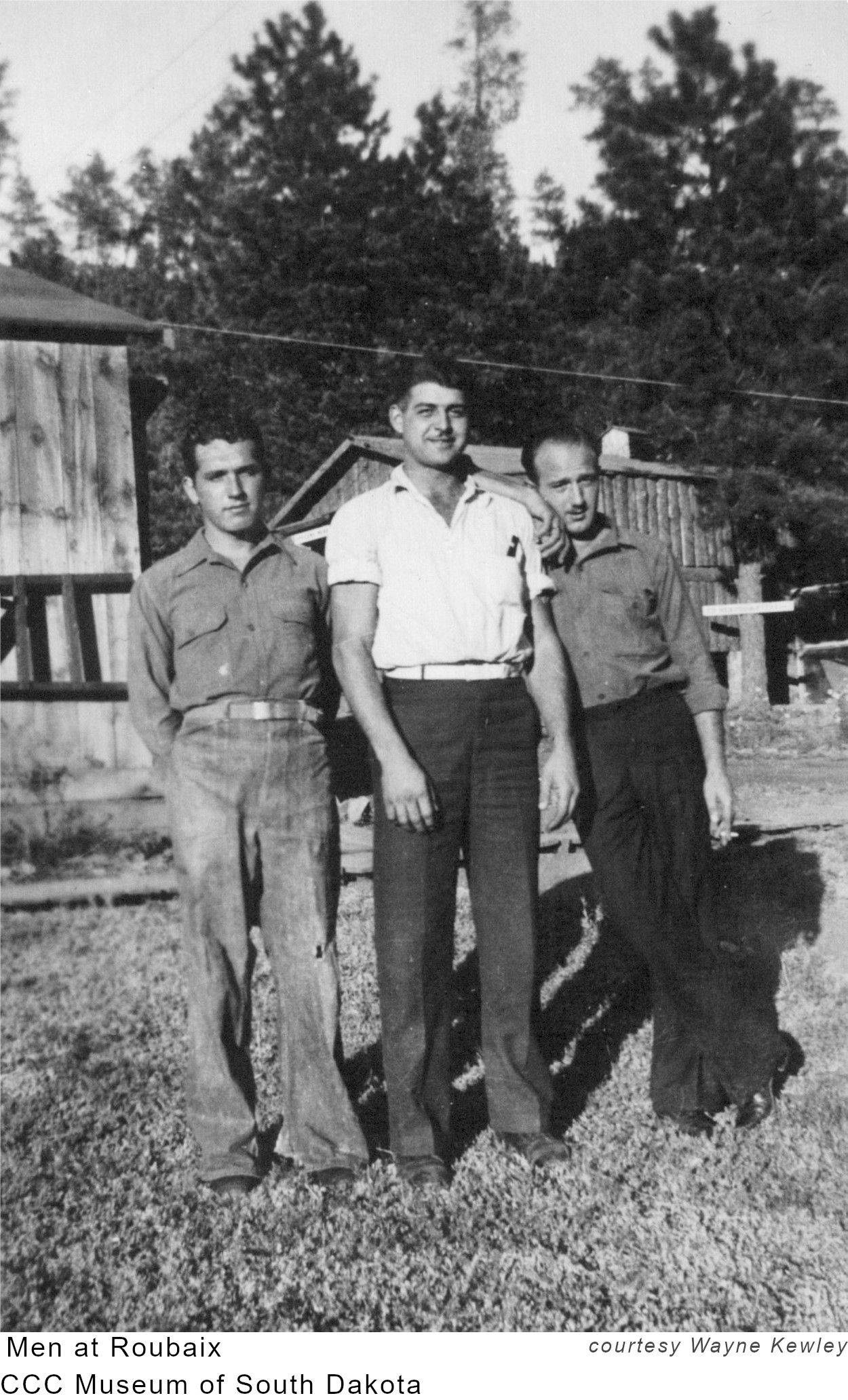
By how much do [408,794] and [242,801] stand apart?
17.4 inches

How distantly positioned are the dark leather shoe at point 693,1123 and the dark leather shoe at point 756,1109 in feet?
0.27

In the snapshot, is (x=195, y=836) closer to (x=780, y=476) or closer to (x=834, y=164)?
(x=780, y=476)

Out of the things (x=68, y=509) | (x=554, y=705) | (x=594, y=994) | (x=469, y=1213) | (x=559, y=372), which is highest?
(x=559, y=372)

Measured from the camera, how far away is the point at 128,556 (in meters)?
5.93

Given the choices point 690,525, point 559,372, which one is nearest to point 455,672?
point 690,525

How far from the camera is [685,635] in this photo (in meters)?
3.17

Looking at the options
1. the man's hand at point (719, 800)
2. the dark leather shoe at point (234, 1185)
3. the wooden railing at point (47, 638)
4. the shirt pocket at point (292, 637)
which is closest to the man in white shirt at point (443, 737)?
the shirt pocket at point (292, 637)

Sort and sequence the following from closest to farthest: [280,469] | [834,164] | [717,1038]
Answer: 1. [717,1038]
2. [834,164]
3. [280,469]

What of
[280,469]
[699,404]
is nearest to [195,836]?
[699,404]

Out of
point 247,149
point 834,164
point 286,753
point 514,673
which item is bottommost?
point 286,753

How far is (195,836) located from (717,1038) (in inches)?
60.6

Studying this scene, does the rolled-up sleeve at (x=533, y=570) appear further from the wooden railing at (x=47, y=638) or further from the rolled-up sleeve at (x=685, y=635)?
the wooden railing at (x=47, y=638)

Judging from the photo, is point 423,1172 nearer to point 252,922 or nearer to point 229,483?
point 252,922

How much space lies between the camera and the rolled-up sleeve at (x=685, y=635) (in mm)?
3143
